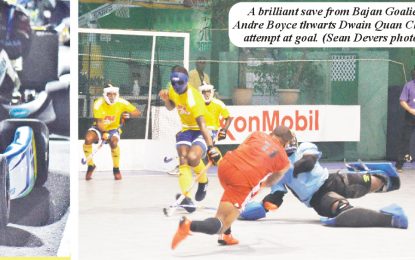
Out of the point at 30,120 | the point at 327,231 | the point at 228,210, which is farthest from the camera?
the point at 327,231

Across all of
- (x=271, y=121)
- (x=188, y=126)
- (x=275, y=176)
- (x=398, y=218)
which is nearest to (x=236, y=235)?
(x=275, y=176)

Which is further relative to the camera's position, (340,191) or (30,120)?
(340,191)

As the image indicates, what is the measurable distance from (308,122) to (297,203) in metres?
5.35

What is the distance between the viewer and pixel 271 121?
1855 centimetres

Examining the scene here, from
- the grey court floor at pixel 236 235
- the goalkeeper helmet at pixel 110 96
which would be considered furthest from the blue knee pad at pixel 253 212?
the goalkeeper helmet at pixel 110 96

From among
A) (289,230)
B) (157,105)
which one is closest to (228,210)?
(289,230)

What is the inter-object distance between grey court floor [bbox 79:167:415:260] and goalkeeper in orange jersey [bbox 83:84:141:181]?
2098mm

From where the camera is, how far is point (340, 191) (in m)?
11.1

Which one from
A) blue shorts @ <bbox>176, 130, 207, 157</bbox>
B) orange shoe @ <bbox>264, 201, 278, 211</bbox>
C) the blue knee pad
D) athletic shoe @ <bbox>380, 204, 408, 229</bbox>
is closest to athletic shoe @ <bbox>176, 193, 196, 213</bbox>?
blue shorts @ <bbox>176, 130, 207, 157</bbox>

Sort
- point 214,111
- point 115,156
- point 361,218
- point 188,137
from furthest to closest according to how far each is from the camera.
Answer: point 115,156
point 214,111
point 188,137
point 361,218

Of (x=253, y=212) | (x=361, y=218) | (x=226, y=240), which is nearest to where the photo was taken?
(x=226, y=240)

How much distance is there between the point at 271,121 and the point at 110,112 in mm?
3327

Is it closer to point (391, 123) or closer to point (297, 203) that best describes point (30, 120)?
point (297, 203)

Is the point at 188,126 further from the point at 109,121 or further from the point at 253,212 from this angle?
the point at 109,121
